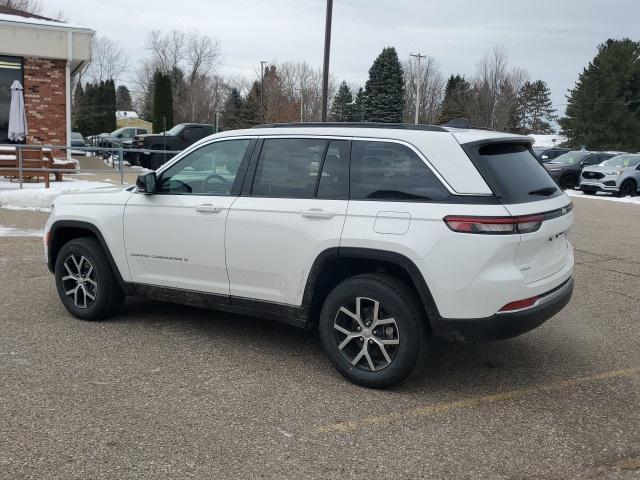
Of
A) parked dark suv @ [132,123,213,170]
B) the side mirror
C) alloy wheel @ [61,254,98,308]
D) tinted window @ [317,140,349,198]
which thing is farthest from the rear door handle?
parked dark suv @ [132,123,213,170]

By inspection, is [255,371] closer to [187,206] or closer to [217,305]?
[217,305]

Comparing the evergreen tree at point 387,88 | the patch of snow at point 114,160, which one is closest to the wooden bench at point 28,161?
the patch of snow at point 114,160

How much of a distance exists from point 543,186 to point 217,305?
257 centimetres

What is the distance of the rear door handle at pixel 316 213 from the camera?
4.27m

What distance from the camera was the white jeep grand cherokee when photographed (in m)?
3.87

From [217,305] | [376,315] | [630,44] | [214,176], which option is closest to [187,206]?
[214,176]

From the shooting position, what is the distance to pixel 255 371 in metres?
4.50

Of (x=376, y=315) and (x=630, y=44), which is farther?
(x=630, y=44)

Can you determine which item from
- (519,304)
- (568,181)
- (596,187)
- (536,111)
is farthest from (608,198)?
(536,111)

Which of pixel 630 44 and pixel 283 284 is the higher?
pixel 630 44

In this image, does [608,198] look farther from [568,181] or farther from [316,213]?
[316,213]

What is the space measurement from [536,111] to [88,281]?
8909 centimetres

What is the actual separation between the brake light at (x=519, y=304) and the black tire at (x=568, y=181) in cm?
2315

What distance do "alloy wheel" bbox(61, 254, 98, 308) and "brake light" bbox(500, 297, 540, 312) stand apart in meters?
3.46
